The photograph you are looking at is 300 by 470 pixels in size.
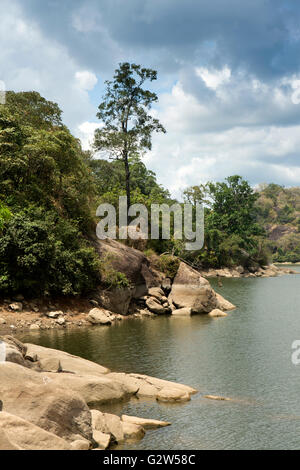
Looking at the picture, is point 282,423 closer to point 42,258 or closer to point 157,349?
point 157,349

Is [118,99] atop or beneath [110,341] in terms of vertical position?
atop

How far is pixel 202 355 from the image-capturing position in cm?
2336

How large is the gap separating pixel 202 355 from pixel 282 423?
9.17m

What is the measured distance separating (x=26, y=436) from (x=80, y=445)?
6.08ft

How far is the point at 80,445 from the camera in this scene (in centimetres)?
1134

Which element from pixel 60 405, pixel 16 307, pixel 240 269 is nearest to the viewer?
pixel 60 405

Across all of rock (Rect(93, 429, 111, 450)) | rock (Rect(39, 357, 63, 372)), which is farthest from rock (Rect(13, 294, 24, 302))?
rock (Rect(93, 429, 111, 450))

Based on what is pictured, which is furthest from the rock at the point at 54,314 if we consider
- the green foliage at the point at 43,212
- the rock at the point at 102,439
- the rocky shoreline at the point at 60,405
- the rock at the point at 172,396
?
the rock at the point at 102,439

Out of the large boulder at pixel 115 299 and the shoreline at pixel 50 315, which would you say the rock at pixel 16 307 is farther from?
the large boulder at pixel 115 299

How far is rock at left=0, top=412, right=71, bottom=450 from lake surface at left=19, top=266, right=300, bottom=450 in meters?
A: 2.86

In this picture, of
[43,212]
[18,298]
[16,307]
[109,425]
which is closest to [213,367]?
[109,425]

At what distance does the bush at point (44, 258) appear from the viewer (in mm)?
28516

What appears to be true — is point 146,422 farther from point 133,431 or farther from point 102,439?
point 102,439

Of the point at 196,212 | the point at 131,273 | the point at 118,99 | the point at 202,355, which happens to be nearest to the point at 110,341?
the point at 202,355
